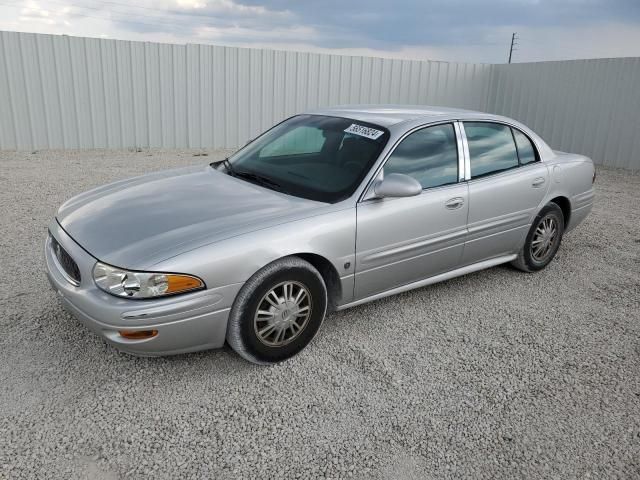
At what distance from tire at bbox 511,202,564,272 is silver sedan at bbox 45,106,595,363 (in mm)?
18

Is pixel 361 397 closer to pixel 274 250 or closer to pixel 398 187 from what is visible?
pixel 274 250

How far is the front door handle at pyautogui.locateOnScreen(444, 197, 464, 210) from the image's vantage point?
4.02 metres

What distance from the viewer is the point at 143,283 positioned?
2.82 meters

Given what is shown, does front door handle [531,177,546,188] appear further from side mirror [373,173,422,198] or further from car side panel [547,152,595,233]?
side mirror [373,173,422,198]

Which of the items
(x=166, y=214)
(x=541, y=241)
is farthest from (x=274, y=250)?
(x=541, y=241)

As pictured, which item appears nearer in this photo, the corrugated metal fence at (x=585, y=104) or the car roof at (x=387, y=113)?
the car roof at (x=387, y=113)

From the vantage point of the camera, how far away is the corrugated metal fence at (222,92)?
11.2 metres

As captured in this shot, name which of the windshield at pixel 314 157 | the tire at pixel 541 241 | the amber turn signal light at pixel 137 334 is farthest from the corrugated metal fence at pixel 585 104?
the amber turn signal light at pixel 137 334

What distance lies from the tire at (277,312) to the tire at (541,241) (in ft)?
7.94

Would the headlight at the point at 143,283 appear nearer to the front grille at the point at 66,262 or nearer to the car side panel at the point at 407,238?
the front grille at the point at 66,262

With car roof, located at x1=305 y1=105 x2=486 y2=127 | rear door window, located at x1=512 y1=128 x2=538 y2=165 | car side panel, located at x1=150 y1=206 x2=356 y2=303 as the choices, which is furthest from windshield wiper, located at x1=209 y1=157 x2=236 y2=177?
rear door window, located at x1=512 y1=128 x2=538 y2=165

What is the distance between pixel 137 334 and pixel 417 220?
205 cm

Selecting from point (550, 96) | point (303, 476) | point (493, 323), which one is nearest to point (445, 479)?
point (303, 476)

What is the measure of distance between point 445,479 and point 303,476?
2.23ft
